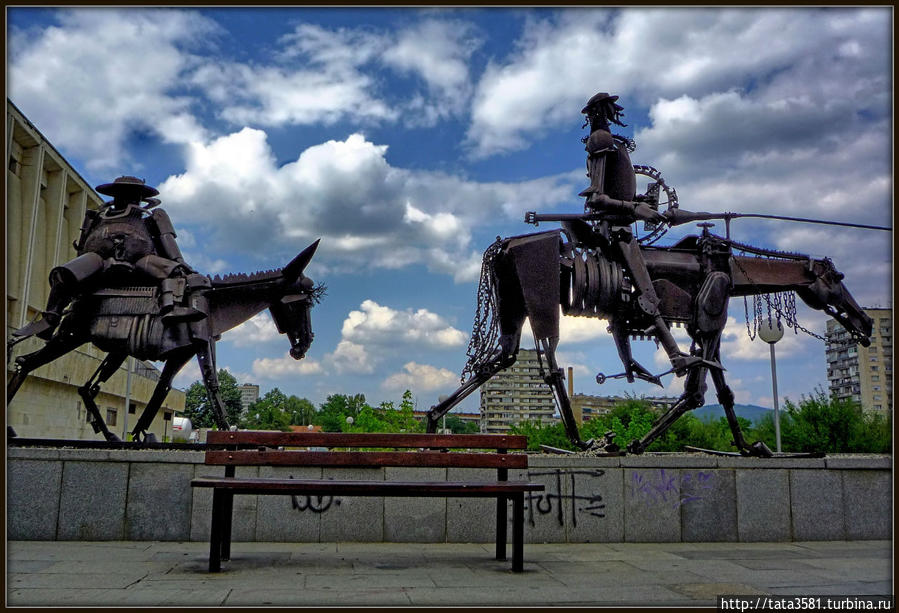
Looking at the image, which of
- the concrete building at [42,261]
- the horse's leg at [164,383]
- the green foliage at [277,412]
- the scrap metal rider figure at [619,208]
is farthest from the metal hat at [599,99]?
the green foliage at [277,412]

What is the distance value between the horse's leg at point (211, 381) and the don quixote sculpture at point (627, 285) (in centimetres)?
271

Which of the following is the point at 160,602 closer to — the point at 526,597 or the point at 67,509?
the point at 526,597

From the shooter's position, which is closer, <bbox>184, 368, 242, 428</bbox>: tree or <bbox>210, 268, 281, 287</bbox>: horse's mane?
<bbox>210, 268, 281, 287</bbox>: horse's mane

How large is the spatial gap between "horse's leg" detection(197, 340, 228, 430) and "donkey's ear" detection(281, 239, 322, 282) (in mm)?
1520

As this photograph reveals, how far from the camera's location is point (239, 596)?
5570mm

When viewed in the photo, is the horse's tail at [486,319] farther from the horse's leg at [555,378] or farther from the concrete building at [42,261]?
the concrete building at [42,261]

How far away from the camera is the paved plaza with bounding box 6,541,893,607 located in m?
5.59

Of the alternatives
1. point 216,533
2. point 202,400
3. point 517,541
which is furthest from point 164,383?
point 202,400

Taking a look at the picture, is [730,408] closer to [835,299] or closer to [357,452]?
[835,299]

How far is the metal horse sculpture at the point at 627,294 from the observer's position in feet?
33.2

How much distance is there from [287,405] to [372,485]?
126667 mm

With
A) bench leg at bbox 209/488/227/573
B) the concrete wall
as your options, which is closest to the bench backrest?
bench leg at bbox 209/488/227/573

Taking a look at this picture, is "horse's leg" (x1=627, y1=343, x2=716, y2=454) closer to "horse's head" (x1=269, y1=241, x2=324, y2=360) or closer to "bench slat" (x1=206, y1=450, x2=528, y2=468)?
"bench slat" (x1=206, y1=450, x2=528, y2=468)

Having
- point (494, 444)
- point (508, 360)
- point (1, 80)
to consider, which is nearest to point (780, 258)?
point (508, 360)
